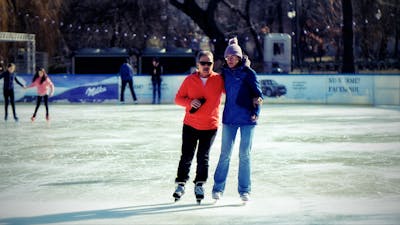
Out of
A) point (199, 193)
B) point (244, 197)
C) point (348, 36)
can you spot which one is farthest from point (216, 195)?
point (348, 36)

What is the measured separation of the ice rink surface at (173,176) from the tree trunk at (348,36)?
832 inches

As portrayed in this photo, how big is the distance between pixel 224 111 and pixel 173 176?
2.06 meters

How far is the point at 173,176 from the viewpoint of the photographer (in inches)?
356

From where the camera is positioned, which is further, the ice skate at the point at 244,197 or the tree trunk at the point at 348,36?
the tree trunk at the point at 348,36

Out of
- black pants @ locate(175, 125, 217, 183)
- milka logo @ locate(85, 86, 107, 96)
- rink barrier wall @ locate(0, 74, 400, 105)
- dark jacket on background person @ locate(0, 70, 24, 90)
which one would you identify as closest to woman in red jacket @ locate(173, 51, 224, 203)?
black pants @ locate(175, 125, 217, 183)

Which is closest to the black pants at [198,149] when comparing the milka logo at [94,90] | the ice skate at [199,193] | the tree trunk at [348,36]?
the ice skate at [199,193]

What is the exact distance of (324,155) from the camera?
11266 mm

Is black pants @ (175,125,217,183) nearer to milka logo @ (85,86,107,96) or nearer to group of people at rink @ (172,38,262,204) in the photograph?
group of people at rink @ (172,38,262,204)

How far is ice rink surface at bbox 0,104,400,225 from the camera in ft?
21.6

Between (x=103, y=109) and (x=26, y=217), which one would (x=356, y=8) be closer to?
(x=103, y=109)

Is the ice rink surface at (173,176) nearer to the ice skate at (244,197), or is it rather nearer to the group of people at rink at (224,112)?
the ice skate at (244,197)

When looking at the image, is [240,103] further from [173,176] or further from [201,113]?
[173,176]

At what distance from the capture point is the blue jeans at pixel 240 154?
7148 millimetres

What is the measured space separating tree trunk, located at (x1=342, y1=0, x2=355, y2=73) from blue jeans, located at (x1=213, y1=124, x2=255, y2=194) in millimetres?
31140
